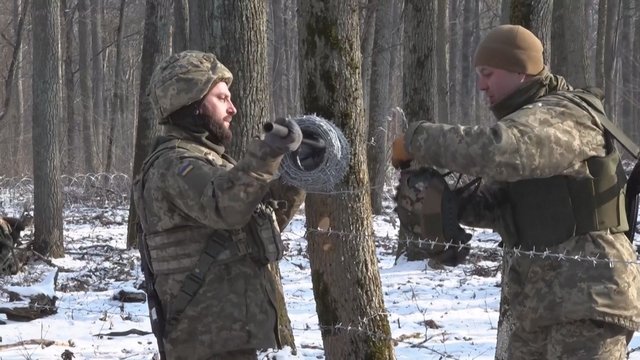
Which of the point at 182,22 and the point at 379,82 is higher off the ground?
the point at 182,22

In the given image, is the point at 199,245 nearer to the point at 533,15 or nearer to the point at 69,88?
the point at 533,15

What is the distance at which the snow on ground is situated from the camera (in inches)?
245

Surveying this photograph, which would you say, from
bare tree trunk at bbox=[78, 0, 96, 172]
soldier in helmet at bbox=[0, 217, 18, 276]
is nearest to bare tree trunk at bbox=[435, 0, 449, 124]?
soldier in helmet at bbox=[0, 217, 18, 276]

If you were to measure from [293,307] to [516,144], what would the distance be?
5.41 metres

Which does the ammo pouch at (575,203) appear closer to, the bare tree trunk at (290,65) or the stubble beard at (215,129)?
the stubble beard at (215,129)

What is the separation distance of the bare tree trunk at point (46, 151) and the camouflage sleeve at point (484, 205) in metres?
8.69

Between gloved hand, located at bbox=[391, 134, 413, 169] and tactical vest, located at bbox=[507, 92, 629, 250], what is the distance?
536 mm

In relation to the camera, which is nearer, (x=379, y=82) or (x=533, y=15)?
(x=533, y=15)

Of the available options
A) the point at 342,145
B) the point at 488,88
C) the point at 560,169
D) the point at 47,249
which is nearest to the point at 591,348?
the point at 560,169

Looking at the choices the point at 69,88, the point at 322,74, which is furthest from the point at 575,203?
the point at 69,88

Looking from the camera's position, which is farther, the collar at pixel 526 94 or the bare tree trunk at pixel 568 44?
the bare tree trunk at pixel 568 44

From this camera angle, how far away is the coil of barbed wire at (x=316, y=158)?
3.30 metres

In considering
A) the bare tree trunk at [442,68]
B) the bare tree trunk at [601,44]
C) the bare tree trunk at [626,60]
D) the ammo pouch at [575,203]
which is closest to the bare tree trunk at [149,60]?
the bare tree trunk at [442,68]

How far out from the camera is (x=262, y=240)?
3141 mm
